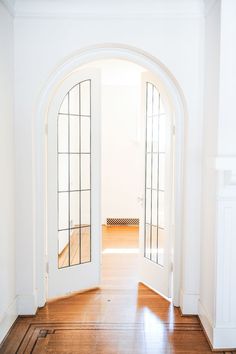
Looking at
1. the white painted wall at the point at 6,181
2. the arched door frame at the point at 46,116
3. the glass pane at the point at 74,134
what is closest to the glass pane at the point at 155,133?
the arched door frame at the point at 46,116

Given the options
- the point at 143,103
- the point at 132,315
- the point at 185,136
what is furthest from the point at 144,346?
the point at 143,103

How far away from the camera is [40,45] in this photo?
3.49 meters

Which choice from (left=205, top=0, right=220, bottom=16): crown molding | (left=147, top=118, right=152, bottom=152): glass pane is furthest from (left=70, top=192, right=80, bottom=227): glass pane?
(left=205, top=0, right=220, bottom=16): crown molding

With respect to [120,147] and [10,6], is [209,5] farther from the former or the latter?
[120,147]

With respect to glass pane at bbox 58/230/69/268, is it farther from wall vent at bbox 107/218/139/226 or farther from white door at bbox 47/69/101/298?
wall vent at bbox 107/218/139/226

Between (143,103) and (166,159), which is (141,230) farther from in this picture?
(143,103)

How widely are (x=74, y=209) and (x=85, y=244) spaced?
451 millimetres

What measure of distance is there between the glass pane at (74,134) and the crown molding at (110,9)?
1.05 meters

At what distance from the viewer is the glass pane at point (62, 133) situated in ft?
12.9

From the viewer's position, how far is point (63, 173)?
4016 millimetres

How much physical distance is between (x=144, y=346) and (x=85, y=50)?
2.70m

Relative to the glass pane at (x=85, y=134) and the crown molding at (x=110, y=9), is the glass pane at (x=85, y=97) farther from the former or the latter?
the crown molding at (x=110, y=9)

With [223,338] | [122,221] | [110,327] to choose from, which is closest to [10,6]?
[110,327]

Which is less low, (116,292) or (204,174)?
(204,174)
